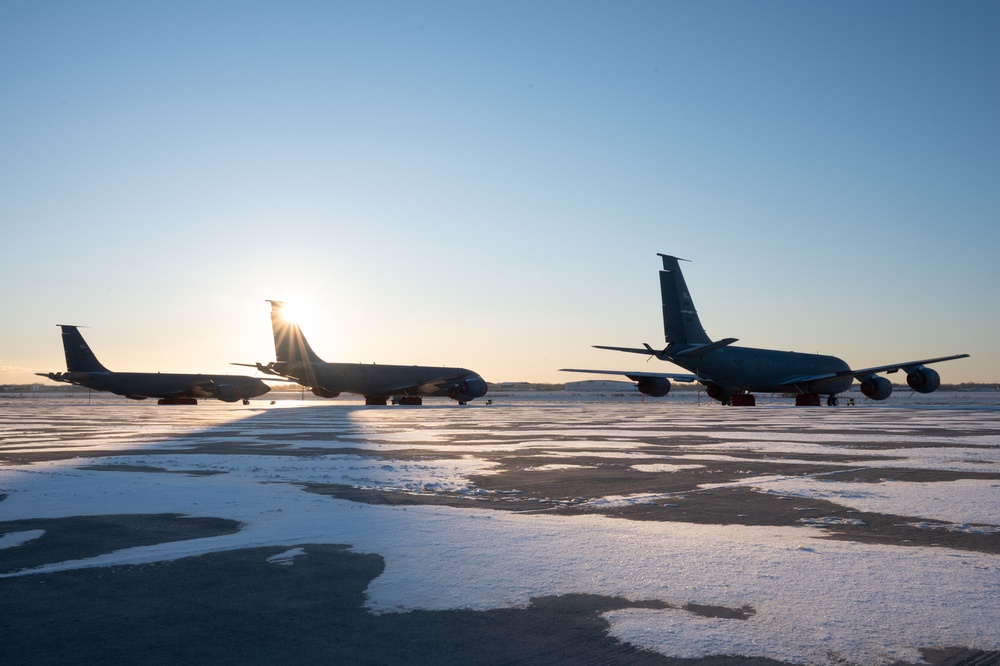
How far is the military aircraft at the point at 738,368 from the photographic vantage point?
41812mm

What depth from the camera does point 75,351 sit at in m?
59.0

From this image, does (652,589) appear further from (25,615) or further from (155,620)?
(25,615)

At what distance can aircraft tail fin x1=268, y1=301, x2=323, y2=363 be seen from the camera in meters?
50.6

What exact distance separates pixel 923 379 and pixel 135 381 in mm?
54380

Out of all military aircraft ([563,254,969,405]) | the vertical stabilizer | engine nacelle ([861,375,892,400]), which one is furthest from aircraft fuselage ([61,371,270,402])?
engine nacelle ([861,375,892,400])

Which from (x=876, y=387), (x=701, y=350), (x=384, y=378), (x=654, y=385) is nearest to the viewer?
(x=701, y=350)

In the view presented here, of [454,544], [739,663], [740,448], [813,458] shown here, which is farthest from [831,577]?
[740,448]

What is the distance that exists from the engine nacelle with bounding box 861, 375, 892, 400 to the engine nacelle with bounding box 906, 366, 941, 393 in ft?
7.71

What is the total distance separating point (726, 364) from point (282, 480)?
36.3 meters

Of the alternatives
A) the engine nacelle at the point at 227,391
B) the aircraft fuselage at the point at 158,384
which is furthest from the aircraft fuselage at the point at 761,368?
the aircraft fuselage at the point at 158,384

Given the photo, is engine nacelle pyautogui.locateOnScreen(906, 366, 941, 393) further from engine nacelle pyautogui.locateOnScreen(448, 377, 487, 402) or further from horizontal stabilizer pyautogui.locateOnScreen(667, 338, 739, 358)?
engine nacelle pyautogui.locateOnScreen(448, 377, 487, 402)

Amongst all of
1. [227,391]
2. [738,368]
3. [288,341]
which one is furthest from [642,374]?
[227,391]

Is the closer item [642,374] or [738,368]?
[738,368]

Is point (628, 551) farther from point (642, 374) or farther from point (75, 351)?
point (75, 351)
